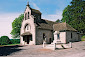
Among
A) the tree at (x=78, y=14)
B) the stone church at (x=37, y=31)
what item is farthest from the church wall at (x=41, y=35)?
the tree at (x=78, y=14)

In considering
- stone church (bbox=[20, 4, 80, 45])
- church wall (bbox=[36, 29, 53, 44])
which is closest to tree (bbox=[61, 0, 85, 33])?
stone church (bbox=[20, 4, 80, 45])

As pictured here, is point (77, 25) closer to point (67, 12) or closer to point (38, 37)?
point (67, 12)

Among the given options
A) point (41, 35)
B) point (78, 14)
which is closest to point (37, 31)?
point (41, 35)

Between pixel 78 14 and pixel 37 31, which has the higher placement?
pixel 78 14

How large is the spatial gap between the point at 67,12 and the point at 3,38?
35.7 metres

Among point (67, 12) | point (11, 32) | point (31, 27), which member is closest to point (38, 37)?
point (31, 27)

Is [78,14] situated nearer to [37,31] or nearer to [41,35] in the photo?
[41,35]

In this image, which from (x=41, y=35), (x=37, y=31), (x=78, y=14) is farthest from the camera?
(x=78, y=14)

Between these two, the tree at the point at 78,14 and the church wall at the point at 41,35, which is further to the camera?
the tree at the point at 78,14

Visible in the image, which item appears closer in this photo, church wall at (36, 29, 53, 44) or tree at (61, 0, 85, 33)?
church wall at (36, 29, 53, 44)

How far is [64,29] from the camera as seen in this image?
30.7 meters

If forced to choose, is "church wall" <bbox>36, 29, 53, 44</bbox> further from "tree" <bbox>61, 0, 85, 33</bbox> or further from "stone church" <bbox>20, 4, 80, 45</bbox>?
"tree" <bbox>61, 0, 85, 33</bbox>

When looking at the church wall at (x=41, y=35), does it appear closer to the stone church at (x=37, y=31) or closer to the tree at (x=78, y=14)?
the stone church at (x=37, y=31)

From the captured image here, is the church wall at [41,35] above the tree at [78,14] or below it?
below
